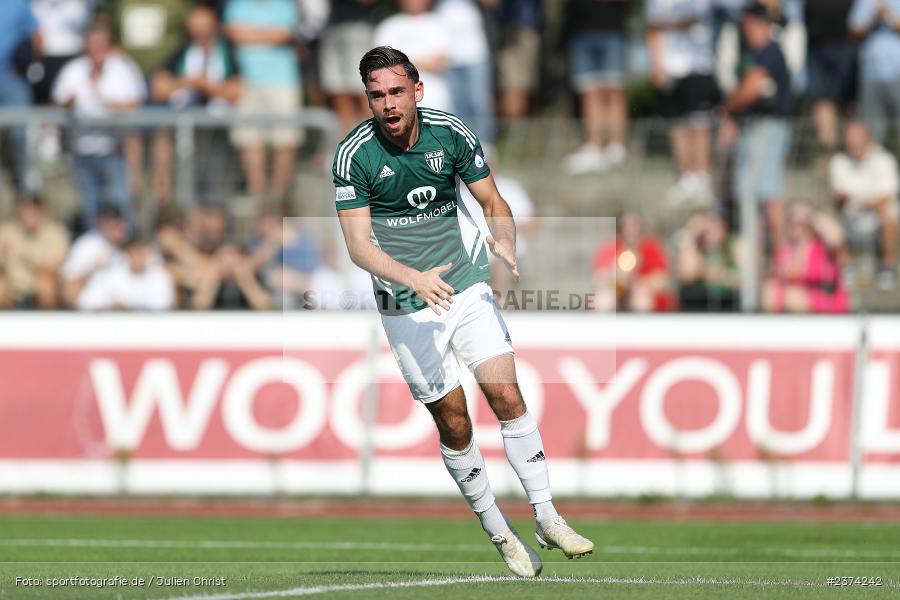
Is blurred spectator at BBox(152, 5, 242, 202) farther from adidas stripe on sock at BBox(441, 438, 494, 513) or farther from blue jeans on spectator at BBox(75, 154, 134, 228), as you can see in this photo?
adidas stripe on sock at BBox(441, 438, 494, 513)

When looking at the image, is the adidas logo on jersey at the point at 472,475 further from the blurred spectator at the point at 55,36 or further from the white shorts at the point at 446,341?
the blurred spectator at the point at 55,36

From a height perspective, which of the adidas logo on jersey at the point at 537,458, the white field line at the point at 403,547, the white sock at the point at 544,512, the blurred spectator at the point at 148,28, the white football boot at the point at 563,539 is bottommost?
the white field line at the point at 403,547

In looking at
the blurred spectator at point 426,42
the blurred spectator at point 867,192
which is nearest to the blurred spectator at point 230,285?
the blurred spectator at point 426,42

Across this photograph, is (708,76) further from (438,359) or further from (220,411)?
(438,359)

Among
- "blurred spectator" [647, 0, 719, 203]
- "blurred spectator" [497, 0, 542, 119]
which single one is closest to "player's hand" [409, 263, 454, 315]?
"blurred spectator" [647, 0, 719, 203]

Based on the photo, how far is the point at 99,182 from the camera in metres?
16.1

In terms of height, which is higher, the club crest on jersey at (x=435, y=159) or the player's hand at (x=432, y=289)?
the club crest on jersey at (x=435, y=159)

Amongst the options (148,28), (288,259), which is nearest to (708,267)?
(288,259)

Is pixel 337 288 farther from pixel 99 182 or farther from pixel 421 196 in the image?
pixel 421 196

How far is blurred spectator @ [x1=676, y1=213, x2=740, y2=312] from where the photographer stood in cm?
1526

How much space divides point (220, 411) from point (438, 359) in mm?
6526

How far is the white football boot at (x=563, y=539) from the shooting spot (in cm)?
852

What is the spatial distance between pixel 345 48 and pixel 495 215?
30.9 ft

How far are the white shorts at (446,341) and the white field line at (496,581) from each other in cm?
Answer: 105
